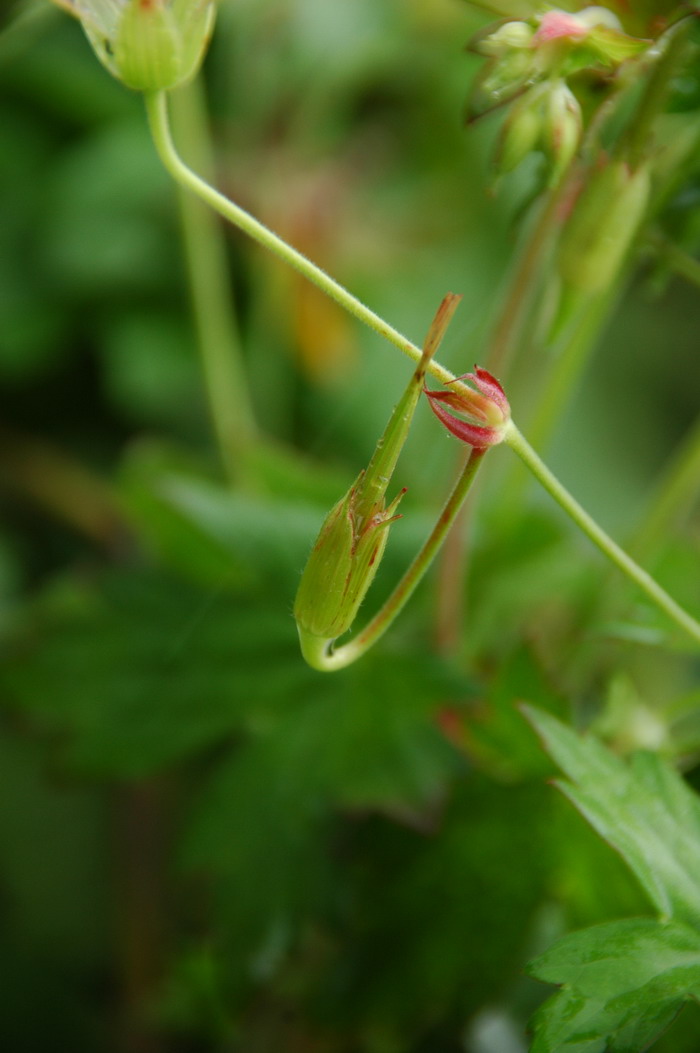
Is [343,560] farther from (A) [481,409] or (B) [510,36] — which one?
(B) [510,36]

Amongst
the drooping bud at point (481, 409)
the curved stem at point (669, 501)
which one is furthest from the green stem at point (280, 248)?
the curved stem at point (669, 501)

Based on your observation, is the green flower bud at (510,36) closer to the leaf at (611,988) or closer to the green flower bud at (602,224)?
the green flower bud at (602,224)

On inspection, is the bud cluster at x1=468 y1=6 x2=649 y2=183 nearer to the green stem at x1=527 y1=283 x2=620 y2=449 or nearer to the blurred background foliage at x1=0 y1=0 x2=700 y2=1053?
the blurred background foliage at x1=0 y1=0 x2=700 y2=1053

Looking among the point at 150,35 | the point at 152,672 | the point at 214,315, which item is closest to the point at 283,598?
the point at 152,672

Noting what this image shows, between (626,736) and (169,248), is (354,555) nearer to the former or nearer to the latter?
(626,736)

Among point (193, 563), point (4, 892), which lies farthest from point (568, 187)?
point (4, 892)

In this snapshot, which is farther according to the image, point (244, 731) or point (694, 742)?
point (244, 731)
